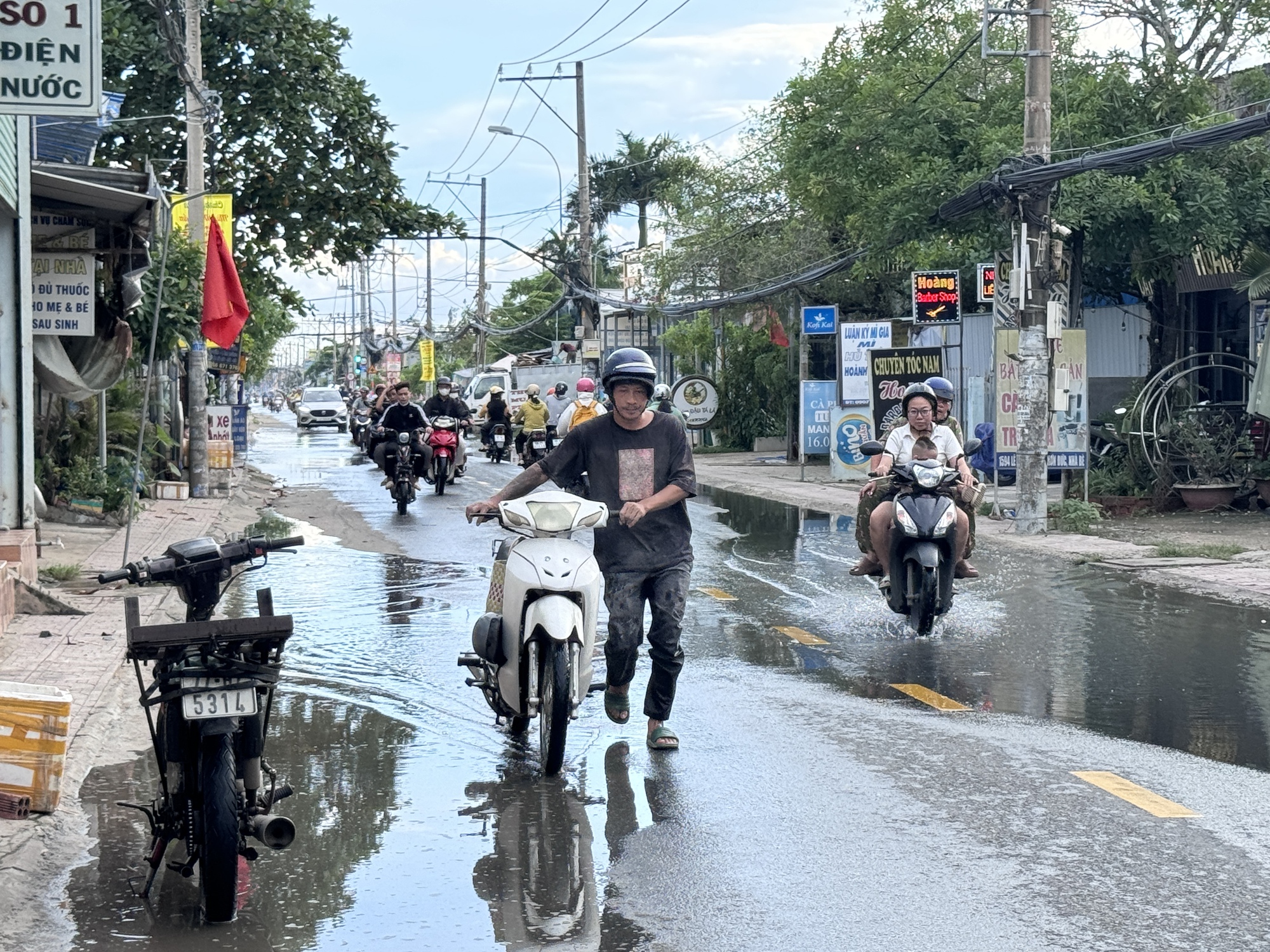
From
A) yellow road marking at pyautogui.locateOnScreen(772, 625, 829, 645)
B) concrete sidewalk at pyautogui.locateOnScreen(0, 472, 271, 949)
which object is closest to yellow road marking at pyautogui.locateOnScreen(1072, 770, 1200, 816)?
yellow road marking at pyautogui.locateOnScreen(772, 625, 829, 645)

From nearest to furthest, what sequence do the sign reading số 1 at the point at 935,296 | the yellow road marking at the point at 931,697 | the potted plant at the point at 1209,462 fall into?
the yellow road marking at the point at 931,697
the potted plant at the point at 1209,462
the sign reading số 1 at the point at 935,296

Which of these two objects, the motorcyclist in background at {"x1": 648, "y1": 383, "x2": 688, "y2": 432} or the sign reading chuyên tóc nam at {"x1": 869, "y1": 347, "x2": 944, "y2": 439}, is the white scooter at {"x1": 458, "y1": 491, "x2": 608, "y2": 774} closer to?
the motorcyclist in background at {"x1": 648, "y1": 383, "x2": 688, "y2": 432}

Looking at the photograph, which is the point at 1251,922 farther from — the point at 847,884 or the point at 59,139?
the point at 59,139

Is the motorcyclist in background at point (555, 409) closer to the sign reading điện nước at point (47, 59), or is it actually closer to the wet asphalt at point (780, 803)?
the wet asphalt at point (780, 803)

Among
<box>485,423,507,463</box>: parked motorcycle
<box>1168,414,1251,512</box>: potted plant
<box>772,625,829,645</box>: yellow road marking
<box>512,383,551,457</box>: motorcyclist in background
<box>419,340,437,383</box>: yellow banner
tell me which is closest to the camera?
<box>772,625,829,645</box>: yellow road marking

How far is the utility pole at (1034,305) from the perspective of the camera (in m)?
17.6

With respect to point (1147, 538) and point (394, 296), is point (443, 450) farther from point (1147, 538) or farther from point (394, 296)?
point (394, 296)

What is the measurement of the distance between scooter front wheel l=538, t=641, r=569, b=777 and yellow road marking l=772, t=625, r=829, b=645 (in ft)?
12.7

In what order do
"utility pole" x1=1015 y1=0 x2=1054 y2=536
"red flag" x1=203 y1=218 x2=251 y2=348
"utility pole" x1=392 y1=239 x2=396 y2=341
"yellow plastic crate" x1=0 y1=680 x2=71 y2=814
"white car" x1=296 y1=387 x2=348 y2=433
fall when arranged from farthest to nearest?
"utility pole" x1=392 y1=239 x2=396 y2=341, "white car" x1=296 y1=387 x2=348 y2=433, "red flag" x1=203 y1=218 x2=251 y2=348, "utility pole" x1=1015 y1=0 x2=1054 y2=536, "yellow plastic crate" x1=0 y1=680 x2=71 y2=814

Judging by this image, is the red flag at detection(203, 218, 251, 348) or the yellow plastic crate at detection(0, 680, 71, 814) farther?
the red flag at detection(203, 218, 251, 348)

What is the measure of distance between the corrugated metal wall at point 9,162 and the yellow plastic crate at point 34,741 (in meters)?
7.28

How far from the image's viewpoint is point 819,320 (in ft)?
94.6

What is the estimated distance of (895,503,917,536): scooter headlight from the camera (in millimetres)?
10188

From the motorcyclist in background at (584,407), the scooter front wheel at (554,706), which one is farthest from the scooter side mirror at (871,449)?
the motorcyclist in background at (584,407)
